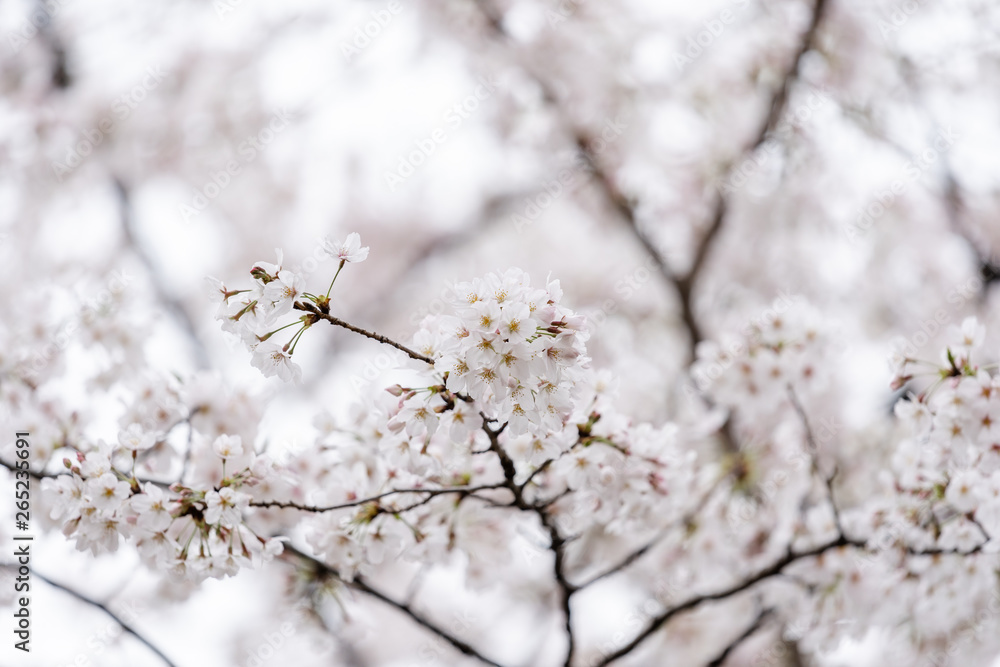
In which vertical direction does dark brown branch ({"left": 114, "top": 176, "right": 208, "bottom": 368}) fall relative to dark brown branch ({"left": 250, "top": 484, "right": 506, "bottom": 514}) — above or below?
above

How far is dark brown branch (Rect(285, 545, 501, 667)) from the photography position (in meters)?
1.69

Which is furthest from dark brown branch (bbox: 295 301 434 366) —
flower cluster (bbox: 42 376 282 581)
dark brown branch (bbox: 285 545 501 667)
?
dark brown branch (bbox: 285 545 501 667)

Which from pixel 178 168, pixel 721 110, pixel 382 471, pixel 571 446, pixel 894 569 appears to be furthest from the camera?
pixel 178 168

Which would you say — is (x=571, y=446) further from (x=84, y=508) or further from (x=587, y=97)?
(x=587, y=97)

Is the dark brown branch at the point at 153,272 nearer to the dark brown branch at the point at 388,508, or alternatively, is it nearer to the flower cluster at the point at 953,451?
the dark brown branch at the point at 388,508

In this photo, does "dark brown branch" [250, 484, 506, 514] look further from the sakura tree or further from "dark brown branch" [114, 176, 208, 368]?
"dark brown branch" [114, 176, 208, 368]

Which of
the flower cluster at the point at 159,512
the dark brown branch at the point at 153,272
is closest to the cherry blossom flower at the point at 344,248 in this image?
the flower cluster at the point at 159,512

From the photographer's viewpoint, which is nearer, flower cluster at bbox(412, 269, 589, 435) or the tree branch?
flower cluster at bbox(412, 269, 589, 435)

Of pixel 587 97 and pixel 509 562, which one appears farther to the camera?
pixel 587 97

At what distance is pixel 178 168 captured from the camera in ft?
18.0

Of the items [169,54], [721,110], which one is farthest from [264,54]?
[721,110]

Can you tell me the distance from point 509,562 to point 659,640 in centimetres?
247

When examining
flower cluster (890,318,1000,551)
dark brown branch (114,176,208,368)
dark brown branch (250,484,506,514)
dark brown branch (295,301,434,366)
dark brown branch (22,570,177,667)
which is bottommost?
dark brown branch (22,570,177,667)

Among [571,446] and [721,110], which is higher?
[721,110]
